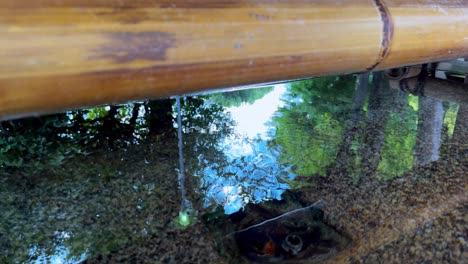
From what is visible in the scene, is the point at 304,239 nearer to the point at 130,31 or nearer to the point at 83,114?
the point at 130,31

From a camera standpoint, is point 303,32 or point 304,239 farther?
point 304,239

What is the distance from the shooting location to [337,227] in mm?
1313

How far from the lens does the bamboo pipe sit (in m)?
0.56

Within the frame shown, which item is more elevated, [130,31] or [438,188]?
[130,31]

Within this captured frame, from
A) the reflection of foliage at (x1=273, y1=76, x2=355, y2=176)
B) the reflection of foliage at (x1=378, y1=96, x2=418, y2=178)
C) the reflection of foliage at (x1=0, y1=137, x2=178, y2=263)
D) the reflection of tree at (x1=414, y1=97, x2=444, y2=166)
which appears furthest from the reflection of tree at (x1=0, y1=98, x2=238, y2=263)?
the reflection of tree at (x1=414, y1=97, x2=444, y2=166)

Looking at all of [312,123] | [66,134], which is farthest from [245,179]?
[66,134]

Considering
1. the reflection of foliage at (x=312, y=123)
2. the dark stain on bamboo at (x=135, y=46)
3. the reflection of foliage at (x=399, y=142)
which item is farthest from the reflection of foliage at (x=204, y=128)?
the dark stain on bamboo at (x=135, y=46)

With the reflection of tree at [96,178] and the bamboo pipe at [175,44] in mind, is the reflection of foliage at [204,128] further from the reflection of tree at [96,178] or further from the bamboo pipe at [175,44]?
the bamboo pipe at [175,44]

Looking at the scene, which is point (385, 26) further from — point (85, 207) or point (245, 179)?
point (85, 207)

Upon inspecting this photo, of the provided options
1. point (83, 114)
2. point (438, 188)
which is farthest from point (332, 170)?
point (83, 114)

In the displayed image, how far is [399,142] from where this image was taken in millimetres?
2025

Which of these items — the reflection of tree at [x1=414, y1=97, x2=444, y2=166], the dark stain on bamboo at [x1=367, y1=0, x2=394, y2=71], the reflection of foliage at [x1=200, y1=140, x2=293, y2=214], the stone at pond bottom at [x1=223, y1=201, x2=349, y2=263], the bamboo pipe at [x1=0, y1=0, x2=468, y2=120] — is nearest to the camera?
the bamboo pipe at [x1=0, y1=0, x2=468, y2=120]

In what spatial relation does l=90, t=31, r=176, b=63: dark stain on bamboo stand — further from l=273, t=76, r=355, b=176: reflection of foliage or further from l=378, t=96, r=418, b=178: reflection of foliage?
l=378, t=96, r=418, b=178: reflection of foliage

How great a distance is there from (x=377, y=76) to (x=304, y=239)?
2.51 m
